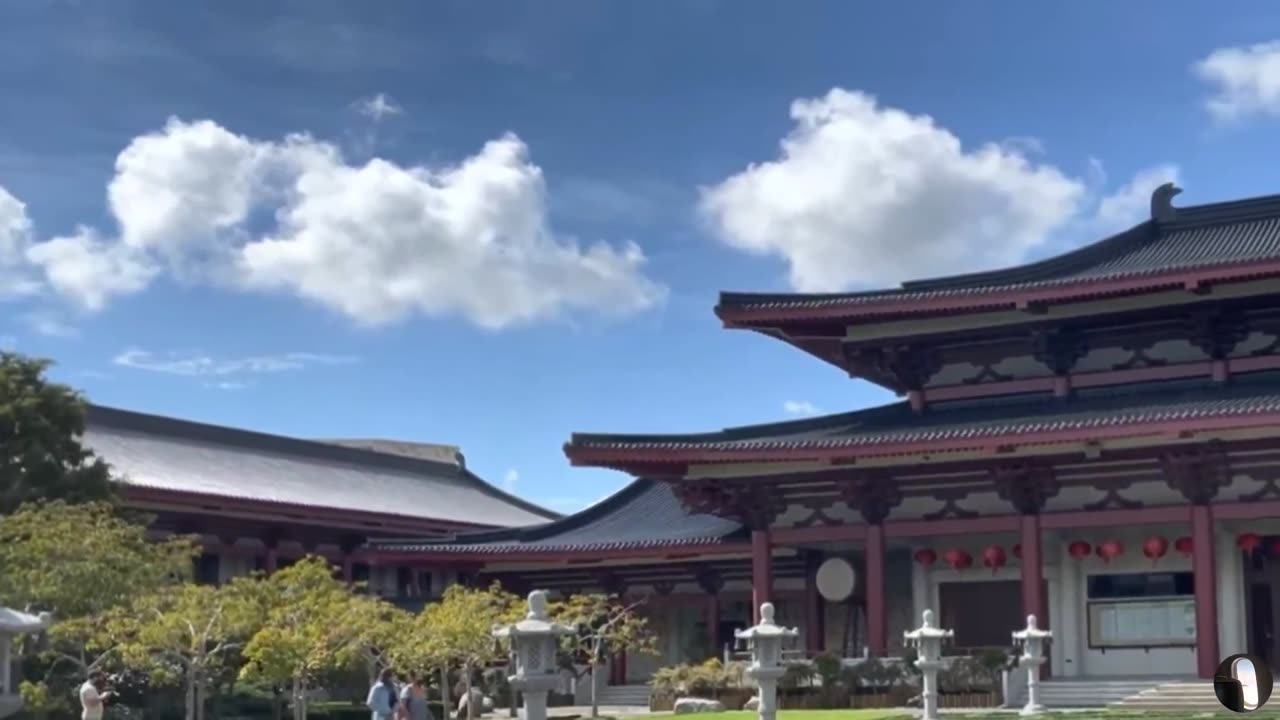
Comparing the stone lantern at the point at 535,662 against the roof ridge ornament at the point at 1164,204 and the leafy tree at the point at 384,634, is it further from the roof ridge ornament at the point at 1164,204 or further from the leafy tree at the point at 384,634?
the roof ridge ornament at the point at 1164,204

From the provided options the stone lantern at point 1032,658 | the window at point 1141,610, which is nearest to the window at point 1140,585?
the window at point 1141,610

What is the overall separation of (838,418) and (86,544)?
661 inches

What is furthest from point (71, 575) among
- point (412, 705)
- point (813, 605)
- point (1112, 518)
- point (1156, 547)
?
point (1156, 547)

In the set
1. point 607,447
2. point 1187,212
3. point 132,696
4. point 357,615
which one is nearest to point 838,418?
point 607,447

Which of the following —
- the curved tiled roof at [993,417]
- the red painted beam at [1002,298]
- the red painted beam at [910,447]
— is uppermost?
the red painted beam at [1002,298]

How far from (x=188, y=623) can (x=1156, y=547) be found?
1907 centimetres

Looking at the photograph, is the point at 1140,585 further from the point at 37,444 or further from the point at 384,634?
the point at 37,444

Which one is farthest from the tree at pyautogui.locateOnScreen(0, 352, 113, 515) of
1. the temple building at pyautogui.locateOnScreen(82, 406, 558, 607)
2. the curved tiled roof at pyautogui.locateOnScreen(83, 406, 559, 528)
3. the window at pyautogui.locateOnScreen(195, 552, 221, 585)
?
the window at pyautogui.locateOnScreen(195, 552, 221, 585)

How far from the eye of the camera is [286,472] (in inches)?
2335

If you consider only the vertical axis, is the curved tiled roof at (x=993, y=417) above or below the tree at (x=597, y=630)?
above

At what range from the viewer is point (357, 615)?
107 feet

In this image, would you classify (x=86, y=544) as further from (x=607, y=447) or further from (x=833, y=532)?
(x=833, y=532)

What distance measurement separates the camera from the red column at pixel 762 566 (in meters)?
37.6

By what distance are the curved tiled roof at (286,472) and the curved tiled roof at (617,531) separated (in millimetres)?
6463
